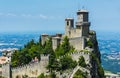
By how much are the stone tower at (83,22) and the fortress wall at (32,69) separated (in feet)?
36.2

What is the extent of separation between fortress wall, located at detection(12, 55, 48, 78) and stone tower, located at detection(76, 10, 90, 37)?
11034 mm

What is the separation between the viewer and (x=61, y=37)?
81.5m

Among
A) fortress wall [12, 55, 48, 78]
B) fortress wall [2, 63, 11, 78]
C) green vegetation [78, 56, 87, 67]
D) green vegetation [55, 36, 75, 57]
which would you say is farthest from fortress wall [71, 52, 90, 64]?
fortress wall [2, 63, 11, 78]

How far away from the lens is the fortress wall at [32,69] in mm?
72562

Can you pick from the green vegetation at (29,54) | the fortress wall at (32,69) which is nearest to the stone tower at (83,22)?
the green vegetation at (29,54)

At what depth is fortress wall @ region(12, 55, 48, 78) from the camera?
238 ft

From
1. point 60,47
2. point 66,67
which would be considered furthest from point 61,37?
point 66,67

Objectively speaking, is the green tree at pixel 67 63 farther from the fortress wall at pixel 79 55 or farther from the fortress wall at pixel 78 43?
the fortress wall at pixel 78 43

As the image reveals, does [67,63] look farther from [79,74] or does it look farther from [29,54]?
[29,54]

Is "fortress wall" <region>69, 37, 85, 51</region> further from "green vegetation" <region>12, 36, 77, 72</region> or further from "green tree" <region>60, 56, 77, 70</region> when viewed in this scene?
"green tree" <region>60, 56, 77, 70</region>

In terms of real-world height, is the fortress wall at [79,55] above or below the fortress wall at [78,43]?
below

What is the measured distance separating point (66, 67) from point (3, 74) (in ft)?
36.4

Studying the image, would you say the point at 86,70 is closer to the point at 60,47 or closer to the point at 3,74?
the point at 60,47

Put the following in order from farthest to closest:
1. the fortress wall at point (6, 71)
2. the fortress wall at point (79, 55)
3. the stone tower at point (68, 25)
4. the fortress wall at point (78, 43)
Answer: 1. the stone tower at point (68, 25)
2. the fortress wall at point (78, 43)
3. the fortress wall at point (6, 71)
4. the fortress wall at point (79, 55)
